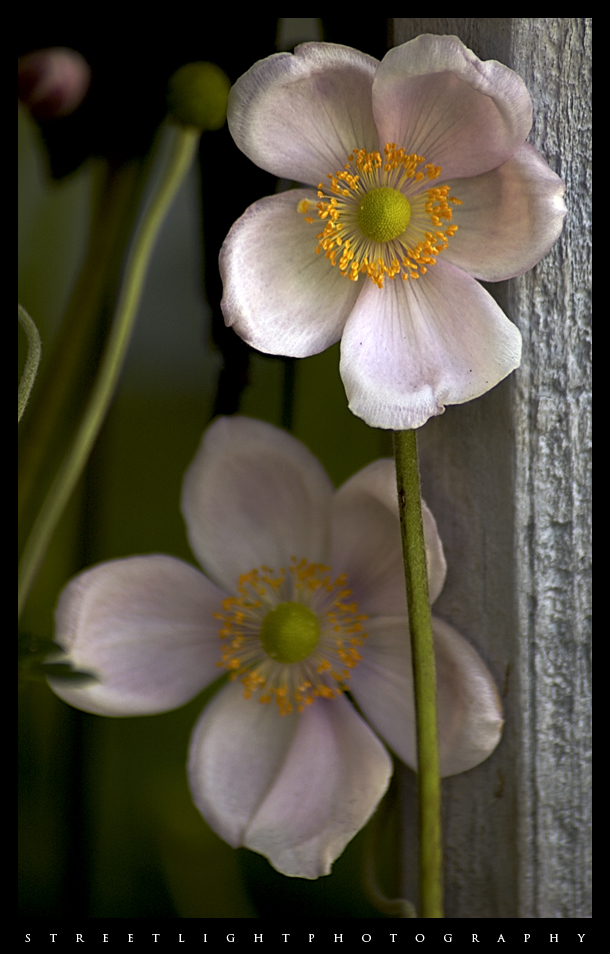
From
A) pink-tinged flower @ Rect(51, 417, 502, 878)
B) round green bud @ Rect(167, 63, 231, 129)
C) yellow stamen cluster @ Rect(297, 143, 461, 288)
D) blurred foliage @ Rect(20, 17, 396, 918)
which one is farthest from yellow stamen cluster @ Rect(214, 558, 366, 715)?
round green bud @ Rect(167, 63, 231, 129)

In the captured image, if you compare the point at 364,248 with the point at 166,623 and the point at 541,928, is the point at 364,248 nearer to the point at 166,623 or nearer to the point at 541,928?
the point at 166,623

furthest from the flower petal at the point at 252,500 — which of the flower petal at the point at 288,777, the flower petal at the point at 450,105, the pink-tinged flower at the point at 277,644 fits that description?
the flower petal at the point at 450,105

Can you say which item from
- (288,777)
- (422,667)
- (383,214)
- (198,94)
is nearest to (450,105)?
(383,214)

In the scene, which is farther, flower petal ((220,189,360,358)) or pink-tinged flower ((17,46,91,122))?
pink-tinged flower ((17,46,91,122))

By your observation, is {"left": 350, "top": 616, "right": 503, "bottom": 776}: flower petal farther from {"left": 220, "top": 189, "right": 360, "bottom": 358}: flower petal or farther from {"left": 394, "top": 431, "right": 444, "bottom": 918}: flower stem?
{"left": 220, "top": 189, "right": 360, "bottom": 358}: flower petal
